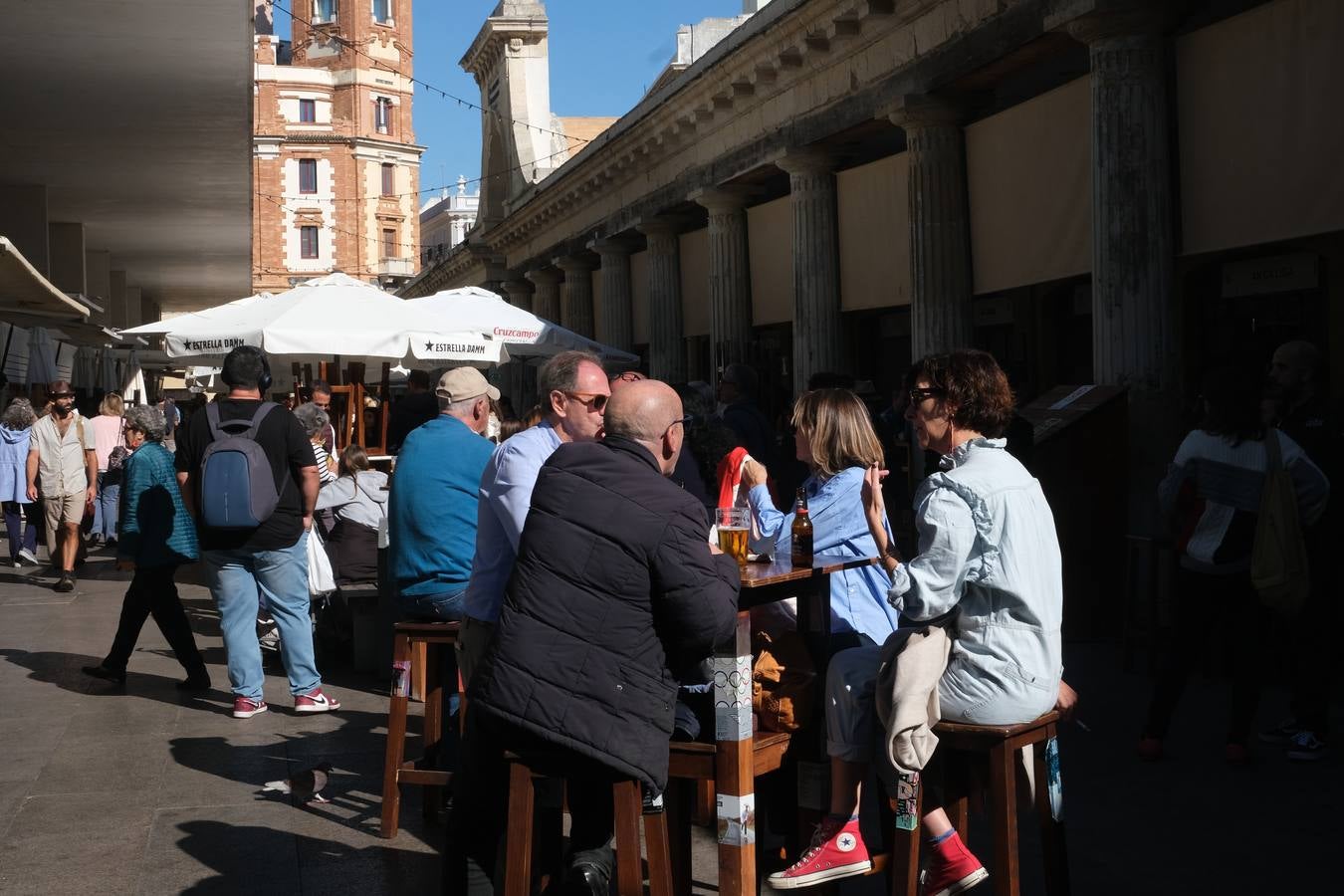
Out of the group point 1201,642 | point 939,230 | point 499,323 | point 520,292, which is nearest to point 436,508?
point 1201,642

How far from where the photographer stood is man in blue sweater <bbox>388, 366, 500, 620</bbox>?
609 cm

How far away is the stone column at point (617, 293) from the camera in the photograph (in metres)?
25.5

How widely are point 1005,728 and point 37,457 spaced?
12523mm

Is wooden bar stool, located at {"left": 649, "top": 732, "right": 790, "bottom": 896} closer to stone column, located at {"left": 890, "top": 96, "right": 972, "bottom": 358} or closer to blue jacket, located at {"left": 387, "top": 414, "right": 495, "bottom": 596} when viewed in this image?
blue jacket, located at {"left": 387, "top": 414, "right": 495, "bottom": 596}

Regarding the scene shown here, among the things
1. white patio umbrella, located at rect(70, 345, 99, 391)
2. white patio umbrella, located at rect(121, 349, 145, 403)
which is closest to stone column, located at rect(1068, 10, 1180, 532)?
white patio umbrella, located at rect(70, 345, 99, 391)

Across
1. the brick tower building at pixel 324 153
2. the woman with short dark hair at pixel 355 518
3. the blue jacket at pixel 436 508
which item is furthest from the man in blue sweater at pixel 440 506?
the brick tower building at pixel 324 153

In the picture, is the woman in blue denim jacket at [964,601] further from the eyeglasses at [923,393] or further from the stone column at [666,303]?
the stone column at [666,303]

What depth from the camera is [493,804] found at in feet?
13.5

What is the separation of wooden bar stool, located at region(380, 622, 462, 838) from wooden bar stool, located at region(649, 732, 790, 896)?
1249 mm

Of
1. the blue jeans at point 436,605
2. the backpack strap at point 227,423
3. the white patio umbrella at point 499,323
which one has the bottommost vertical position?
the blue jeans at point 436,605

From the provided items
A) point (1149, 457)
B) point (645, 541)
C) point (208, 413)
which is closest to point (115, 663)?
point (208, 413)

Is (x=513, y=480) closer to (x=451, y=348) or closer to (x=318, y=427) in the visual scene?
(x=318, y=427)

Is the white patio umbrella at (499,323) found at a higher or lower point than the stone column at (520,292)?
lower

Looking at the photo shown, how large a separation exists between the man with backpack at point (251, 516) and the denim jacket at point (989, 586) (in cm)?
445
